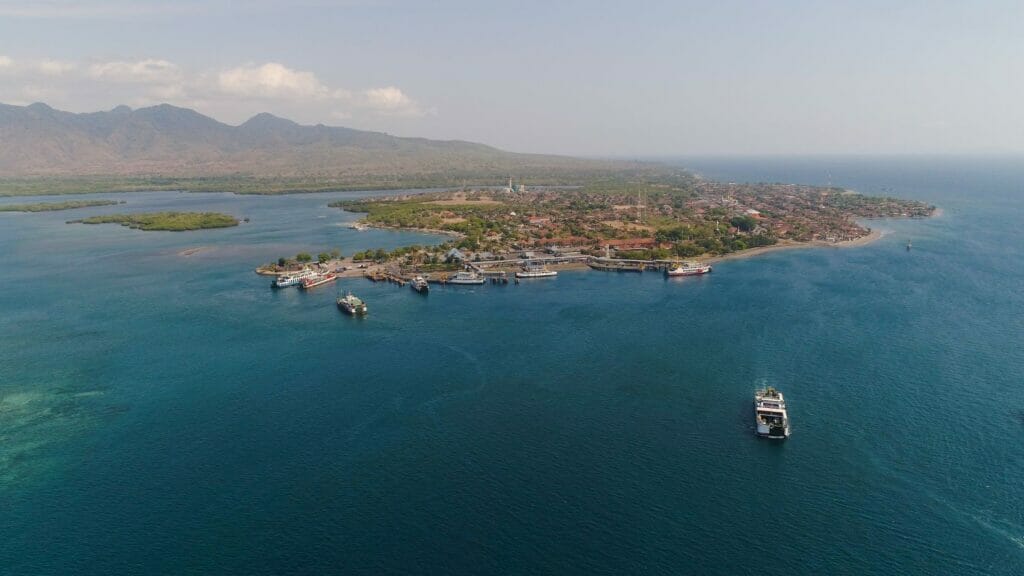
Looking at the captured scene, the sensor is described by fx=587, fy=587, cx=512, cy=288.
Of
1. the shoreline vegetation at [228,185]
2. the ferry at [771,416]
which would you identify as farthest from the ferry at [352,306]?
the shoreline vegetation at [228,185]

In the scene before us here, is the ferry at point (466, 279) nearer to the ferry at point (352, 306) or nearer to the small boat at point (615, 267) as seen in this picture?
the ferry at point (352, 306)

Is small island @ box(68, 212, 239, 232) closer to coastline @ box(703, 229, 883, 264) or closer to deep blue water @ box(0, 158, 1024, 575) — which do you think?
deep blue water @ box(0, 158, 1024, 575)

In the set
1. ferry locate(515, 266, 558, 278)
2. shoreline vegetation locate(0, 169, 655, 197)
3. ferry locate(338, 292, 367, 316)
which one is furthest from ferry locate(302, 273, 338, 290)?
shoreline vegetation locate(0, 169, 655, 197)

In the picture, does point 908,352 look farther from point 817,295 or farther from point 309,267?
point 309,267

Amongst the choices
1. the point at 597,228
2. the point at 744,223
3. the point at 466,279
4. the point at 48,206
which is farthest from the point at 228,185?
the point at 744,223

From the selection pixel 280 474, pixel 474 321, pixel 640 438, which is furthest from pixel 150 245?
pixel 640 438

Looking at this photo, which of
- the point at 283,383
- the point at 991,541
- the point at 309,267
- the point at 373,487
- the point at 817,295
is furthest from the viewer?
the point at 309,267
